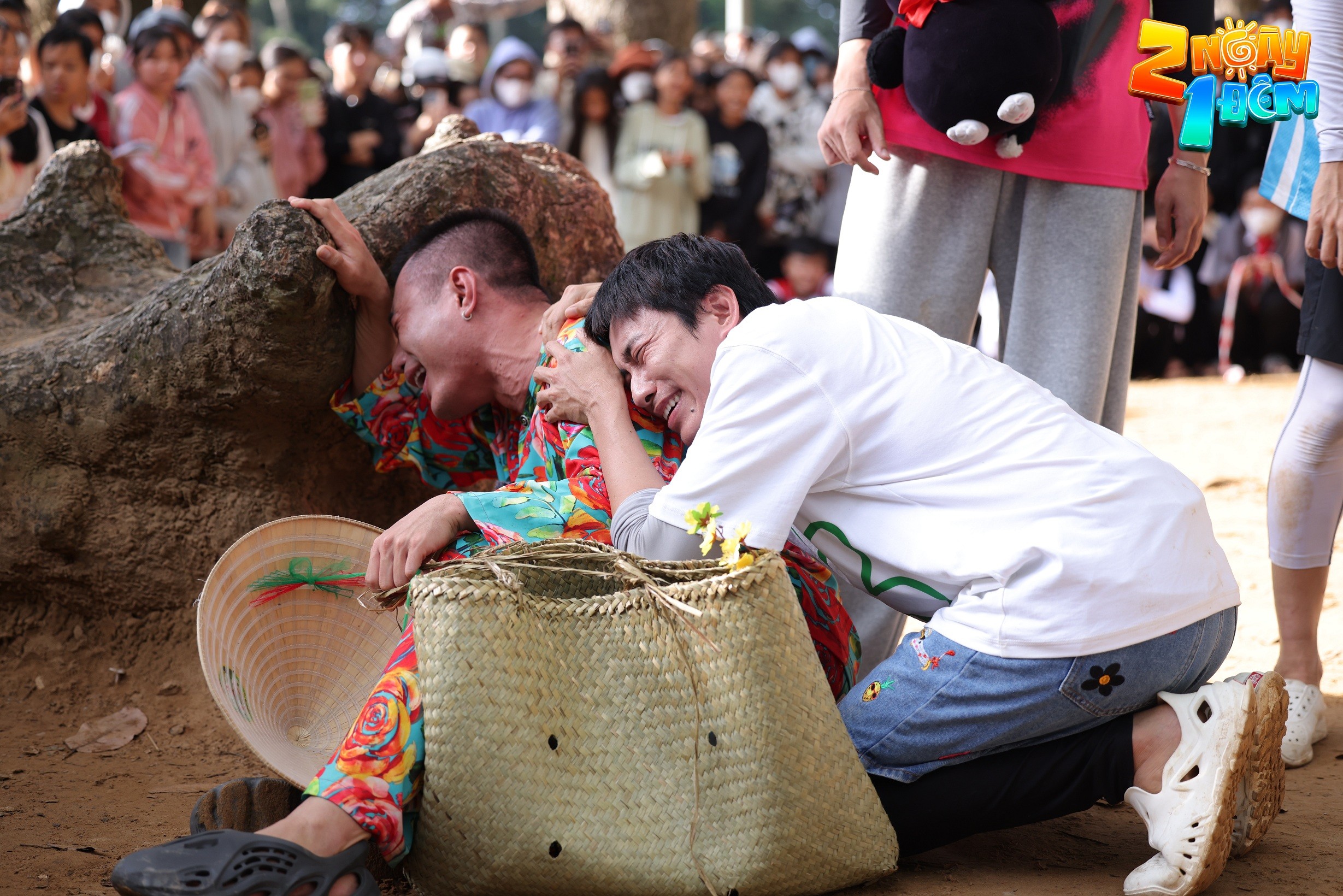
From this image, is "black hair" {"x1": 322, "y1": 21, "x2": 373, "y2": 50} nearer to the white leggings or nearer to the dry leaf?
the dry leaf

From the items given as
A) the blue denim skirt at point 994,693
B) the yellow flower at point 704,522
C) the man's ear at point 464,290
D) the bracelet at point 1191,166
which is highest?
the bracelet at point 1191,166

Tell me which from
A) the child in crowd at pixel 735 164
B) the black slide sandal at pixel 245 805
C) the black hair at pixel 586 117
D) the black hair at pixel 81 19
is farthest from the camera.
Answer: the child in crowd at pixel 735 164

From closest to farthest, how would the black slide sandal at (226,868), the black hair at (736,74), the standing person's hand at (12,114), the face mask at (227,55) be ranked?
the black slide sandal at (226,868) → the standing person's hand at (12,114) → the face mask at (227,55) → the black hair at (736,74)

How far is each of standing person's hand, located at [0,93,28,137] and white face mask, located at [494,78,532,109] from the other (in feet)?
9.66

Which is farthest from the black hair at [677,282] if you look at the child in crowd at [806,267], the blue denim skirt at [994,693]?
the child in crowd at [806,267]

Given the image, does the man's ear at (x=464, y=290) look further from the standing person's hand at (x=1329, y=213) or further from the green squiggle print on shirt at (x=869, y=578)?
the standing person's hand at (x=1329, y=213)

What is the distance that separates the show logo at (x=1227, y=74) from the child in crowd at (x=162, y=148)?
4.48m

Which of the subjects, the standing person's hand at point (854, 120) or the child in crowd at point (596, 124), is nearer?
the standing person's hand at point (854, 120)

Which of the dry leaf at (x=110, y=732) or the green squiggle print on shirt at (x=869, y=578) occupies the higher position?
the green squiggle print on shirt at (x=869, y=578)

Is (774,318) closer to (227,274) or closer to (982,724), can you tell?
(982,724)

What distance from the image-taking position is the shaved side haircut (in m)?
2.64

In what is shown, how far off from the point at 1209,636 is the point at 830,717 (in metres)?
0.62

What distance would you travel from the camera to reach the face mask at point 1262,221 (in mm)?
8023

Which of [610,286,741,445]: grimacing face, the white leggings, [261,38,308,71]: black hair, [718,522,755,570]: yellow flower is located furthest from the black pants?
[261,38,308,71]: black hair
